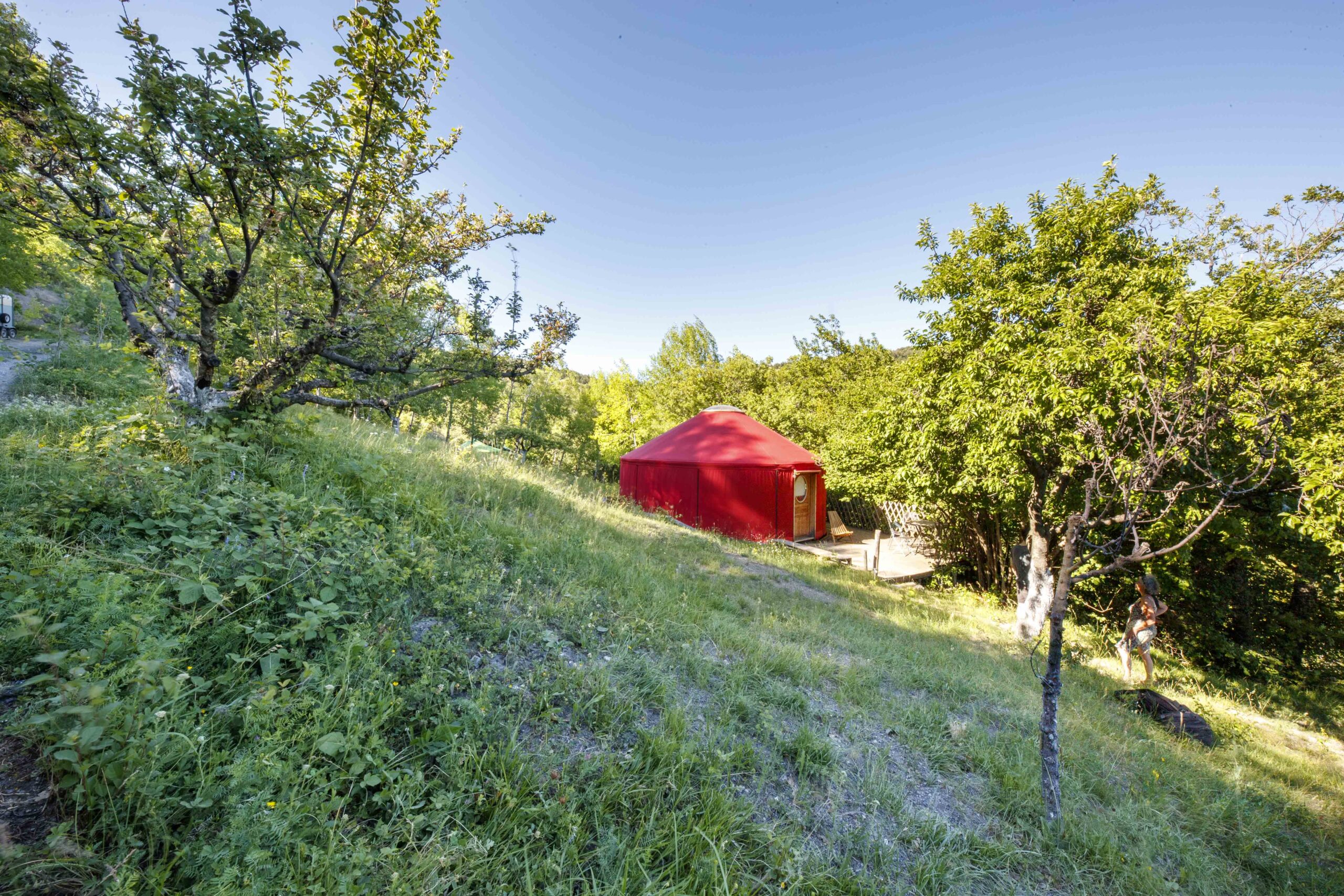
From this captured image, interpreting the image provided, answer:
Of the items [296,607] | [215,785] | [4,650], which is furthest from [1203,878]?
[4,650]

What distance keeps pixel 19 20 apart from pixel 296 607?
3.68m

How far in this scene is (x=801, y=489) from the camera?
14570 mm

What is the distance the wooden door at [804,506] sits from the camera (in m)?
14.2

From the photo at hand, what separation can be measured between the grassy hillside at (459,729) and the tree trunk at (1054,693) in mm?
127

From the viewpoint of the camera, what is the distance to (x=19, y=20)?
8.42 feet

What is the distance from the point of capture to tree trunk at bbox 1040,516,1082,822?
2.75m

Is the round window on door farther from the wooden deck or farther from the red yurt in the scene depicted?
the wooden deck

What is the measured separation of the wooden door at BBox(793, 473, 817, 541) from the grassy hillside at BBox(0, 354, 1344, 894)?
9.66 meters

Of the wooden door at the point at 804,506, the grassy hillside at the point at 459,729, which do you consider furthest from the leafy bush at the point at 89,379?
the wooden door at the point at 804,506

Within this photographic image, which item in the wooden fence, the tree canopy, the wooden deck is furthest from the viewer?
the wooden deck

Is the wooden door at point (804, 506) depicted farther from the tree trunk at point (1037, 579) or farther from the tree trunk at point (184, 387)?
the tree trunk at point (184, 387)

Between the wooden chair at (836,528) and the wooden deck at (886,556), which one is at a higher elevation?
the wooden chair at (836,528)

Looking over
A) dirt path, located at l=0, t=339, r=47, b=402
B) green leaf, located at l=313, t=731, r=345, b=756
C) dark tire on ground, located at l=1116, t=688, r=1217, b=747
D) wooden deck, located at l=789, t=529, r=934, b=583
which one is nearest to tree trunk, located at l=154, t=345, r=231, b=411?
dirt path, located at l=0, t=339, r=47, b=402

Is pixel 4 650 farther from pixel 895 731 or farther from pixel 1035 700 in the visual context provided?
pixel 1035 700
